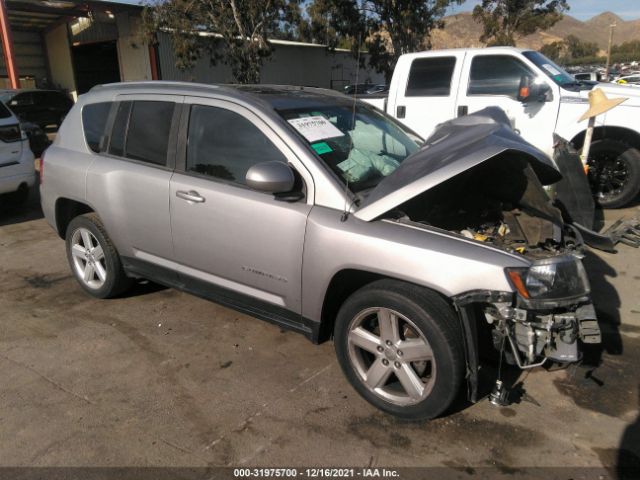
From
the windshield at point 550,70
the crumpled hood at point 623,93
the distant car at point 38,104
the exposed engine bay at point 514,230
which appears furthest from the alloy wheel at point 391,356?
the distant car at point 38,104

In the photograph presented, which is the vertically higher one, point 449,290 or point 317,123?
point 317,123

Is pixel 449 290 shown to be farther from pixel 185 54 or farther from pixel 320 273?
pixel 185 54

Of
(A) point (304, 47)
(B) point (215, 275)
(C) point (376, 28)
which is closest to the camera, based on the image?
(B) point (215, 275)

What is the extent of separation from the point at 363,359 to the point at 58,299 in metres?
3.02

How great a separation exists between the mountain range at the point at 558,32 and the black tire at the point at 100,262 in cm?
10844

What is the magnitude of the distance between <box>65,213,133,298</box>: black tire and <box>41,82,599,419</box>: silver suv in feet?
0.06

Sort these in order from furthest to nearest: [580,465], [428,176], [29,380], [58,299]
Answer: [58,299], [29,380], [428,176], [580,465]

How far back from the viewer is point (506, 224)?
11.0 ft

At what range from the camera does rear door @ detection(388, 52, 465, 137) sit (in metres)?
7.43

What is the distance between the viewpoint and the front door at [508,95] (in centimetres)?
684

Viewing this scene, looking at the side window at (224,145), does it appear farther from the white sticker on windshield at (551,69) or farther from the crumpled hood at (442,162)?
the white sticker on windshield at (551,69)

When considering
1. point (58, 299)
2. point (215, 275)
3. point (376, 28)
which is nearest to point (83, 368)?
point (215, 275)

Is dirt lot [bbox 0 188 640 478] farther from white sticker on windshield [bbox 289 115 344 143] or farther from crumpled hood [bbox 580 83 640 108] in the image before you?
crumpled hood [bbox 580 83 640 108]

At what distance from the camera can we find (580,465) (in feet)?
8.35
